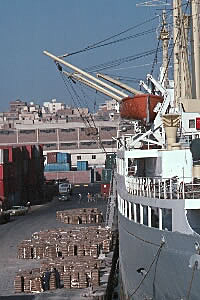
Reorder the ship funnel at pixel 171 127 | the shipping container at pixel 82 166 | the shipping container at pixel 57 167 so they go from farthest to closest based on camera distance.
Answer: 1. the shipping container at pixel 82 166
2. the shipping container at pixel 57 167
3. the ship funnel at pixel 171 127

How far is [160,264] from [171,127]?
588 centimetres

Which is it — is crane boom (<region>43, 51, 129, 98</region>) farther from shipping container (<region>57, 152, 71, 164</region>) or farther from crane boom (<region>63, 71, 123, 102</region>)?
shipping container (<region>57, 152, 71, 164</region>)

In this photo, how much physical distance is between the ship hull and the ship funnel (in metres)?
3.44

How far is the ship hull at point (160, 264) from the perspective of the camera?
21.5m

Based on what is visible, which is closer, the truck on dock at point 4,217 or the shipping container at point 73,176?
the truck on dock at point 4,217

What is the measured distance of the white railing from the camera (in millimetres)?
22922

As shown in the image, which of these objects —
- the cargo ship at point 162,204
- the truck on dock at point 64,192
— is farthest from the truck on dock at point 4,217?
the cargo ship at point 162,204

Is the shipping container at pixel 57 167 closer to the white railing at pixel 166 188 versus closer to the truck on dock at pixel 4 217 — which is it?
the truck on dock at pixel 4 217

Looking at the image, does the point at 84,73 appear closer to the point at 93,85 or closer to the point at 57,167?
the point at 93,85

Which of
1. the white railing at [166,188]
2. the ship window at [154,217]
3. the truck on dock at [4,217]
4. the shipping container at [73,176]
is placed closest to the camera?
the white railing at [166,188]

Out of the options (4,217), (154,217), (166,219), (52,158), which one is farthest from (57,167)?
(166,219)

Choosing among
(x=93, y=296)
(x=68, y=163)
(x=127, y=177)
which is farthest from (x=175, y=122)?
(x=68, y=163)

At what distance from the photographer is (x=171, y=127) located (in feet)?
86.4

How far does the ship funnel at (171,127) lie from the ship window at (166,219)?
3.29 metres
